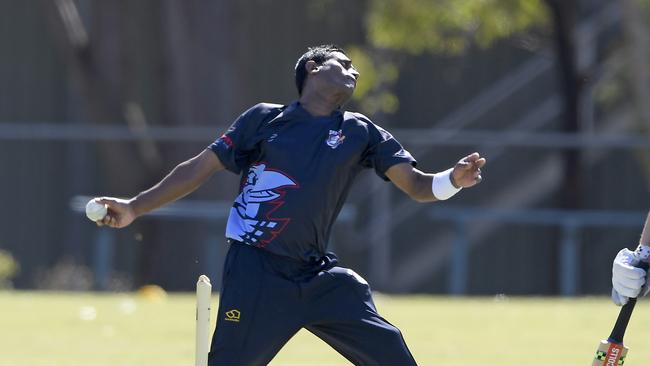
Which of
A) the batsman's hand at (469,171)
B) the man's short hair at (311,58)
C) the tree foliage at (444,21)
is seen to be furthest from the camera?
the tree foliage at (444,21)

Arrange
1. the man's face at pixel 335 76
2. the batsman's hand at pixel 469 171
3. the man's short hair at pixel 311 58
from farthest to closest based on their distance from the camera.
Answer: the man's short hair at pixel 311 58, the man's face at pixel 335 76, the batsman's hand at pixel 469 171

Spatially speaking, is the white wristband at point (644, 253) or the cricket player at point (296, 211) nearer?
the white wristband at point (644, 253)

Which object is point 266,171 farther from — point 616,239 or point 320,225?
point 616,239

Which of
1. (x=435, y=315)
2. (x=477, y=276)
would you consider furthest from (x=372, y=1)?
(x=435, y=315)

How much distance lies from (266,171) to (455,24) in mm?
13494

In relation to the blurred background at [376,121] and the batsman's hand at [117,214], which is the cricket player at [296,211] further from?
the blurred background at [376,121]

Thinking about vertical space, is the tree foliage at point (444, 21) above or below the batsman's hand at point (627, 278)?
below

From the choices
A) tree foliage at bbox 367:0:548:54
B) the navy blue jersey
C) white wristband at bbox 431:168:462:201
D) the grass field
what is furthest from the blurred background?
white wristband at bbox 431:168:462:201

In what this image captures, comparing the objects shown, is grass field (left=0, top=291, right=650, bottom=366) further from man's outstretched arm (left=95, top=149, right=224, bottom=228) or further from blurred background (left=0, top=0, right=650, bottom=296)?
man's outstretched arm (left=95, top=149, right=224, bottom=228)

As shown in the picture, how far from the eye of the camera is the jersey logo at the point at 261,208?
6578 millimetres

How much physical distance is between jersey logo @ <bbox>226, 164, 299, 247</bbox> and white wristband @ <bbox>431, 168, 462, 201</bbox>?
58 centimetres

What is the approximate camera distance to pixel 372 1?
2042 cm

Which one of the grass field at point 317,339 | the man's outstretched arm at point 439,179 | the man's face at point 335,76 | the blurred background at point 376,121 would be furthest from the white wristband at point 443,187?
the blurred background at point 376,121

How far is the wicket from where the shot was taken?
20.1ft
